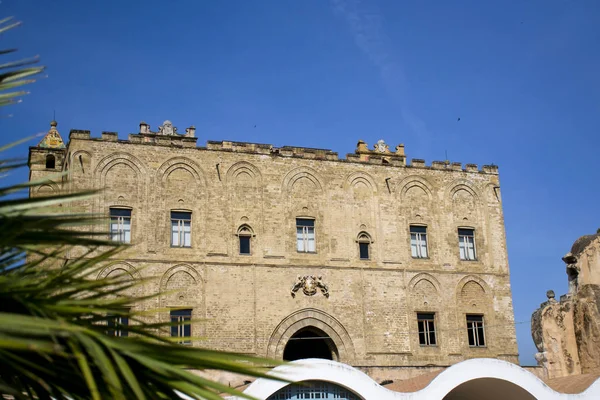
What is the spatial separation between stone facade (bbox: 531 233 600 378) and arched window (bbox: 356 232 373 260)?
9201mm

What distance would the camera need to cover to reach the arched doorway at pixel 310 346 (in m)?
30.6

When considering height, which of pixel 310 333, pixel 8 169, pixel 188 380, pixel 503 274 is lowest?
pixel 188 380

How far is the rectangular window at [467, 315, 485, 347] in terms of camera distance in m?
32.4

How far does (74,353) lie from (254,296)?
26.8 metres

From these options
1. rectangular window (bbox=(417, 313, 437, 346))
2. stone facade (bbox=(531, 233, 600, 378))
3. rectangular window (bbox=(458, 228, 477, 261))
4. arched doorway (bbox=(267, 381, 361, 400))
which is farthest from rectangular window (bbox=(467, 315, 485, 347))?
arched doorway (bbox=(267, 381, 361, 400))

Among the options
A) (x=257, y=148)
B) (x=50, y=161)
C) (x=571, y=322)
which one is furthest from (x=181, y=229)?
(x=571, y=322)

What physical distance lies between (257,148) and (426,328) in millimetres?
10346

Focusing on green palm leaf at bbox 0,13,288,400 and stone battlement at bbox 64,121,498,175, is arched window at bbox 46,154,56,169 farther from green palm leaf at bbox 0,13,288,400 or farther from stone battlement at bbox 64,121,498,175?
green palm leaf at bbox 0,13,288,400

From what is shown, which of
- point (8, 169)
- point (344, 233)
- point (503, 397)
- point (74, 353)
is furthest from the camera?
point (344, 233)

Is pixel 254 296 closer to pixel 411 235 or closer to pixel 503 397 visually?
pixel 411 235

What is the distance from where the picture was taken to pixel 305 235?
3131 centimetres

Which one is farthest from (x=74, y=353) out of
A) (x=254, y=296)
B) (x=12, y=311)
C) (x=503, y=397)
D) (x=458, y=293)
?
(x=458, y=293)

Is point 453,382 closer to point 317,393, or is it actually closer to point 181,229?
point 317,393

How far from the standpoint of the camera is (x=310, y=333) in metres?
→ 31.6
